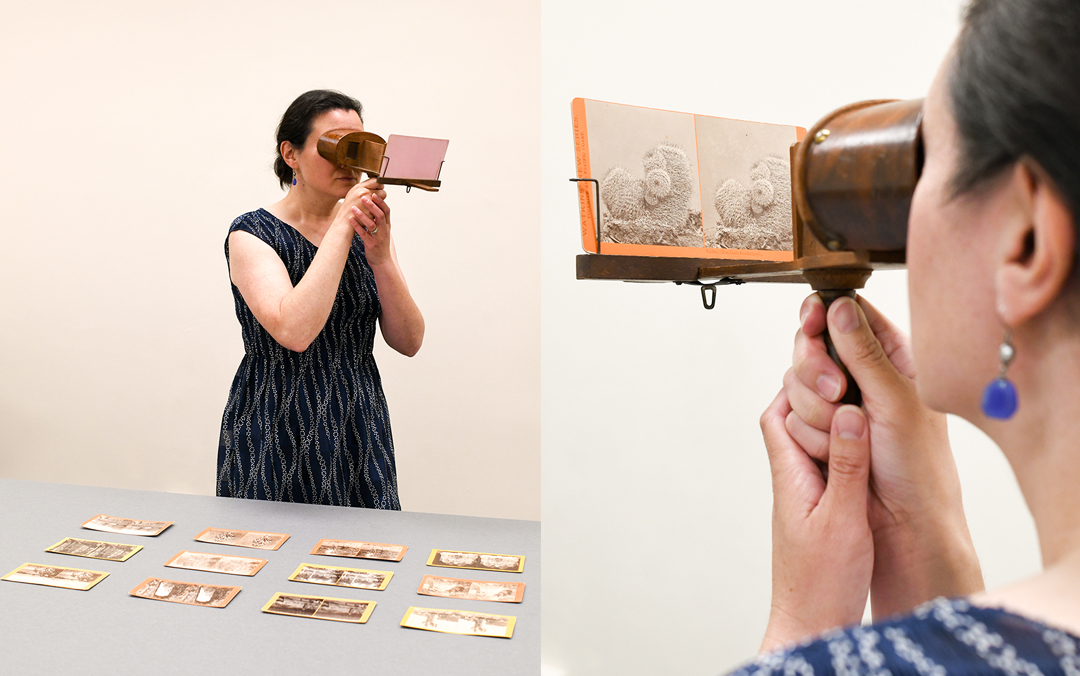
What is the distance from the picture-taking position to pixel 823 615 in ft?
2.06

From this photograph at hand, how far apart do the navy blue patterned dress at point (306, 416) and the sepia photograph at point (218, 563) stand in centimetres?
34

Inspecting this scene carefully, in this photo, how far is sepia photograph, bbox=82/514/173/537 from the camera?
48.7 inches

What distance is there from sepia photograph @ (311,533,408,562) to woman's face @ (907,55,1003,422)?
0.90 metres

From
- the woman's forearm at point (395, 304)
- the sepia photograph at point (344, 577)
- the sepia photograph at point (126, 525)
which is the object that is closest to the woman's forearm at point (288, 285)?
the woman's forearm at point (395, 304)

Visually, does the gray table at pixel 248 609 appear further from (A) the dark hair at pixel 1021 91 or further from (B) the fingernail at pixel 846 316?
(A) the dark hair at pixel 1021 91

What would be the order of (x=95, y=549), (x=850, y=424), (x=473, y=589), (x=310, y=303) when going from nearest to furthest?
(x=850, y=424), (x=473, y=589), (x=95, y=549), (x=310, y=303)

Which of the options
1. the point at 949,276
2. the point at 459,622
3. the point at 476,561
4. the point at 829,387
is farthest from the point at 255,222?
the point at 949,276

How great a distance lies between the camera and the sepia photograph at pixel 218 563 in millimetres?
1094

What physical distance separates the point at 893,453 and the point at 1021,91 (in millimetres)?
375

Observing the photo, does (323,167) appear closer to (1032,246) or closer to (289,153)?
(289,153)

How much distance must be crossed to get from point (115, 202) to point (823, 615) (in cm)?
342

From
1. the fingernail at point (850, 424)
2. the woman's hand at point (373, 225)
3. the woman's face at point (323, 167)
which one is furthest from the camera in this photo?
the woman's face at point (323, 167)

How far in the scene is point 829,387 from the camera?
2.10ft

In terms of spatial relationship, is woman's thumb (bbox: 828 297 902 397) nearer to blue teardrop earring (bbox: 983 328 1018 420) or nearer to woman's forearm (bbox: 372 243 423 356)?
blue teardrop earring (bbox: 983 328 1018 420)
